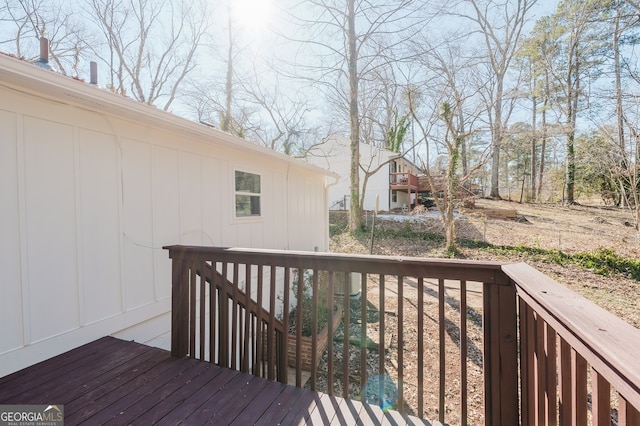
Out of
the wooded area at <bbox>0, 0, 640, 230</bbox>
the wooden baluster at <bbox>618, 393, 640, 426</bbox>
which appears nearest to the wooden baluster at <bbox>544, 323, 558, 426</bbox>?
the wooden baluster at <bbox>618, 393, 640, 426</bbox>

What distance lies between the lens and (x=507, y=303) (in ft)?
5.42

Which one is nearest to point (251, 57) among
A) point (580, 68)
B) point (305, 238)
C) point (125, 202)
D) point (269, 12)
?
point (269, 12)

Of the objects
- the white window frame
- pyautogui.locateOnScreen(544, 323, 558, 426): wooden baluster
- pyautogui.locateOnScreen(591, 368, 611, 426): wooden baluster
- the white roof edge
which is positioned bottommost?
pyautogui.locateOnScreen(544, 323, 558, 426): wooden baluster

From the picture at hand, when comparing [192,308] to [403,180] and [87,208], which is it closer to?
[87,208]

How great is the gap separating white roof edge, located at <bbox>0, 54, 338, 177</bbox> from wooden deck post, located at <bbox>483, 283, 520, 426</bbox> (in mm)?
3323

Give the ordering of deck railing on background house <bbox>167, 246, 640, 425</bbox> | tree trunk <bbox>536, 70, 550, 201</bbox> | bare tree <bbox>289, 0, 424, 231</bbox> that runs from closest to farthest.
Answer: deck railing on background house <bbox>167, 246, 640, 425</bbox> → bare tree <bbox>289, 0, 424, 231</bbox> → tree trunk <bbox>536, 70, 550, 201</bbox>

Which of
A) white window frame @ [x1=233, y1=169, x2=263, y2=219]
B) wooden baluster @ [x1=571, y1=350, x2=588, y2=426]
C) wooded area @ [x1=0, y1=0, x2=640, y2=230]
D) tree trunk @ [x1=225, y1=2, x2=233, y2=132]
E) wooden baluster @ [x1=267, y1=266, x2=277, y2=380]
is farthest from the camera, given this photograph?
tree trunk @ [x1=225, y1=2, x2=233, y2=132]

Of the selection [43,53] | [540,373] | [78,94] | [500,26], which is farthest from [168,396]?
[500,26]

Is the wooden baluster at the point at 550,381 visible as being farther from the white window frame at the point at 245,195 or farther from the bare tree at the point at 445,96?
the bare tree at the point at 445,96

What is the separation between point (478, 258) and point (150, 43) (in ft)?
53.8

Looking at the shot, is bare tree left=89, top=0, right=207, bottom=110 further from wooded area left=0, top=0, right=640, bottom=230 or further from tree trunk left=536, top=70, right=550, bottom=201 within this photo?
tree trunk left=536, top=70, right=550, bottom=201

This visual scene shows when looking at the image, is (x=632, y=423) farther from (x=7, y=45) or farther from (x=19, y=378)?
(x=7, y=45)

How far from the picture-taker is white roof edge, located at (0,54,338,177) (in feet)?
6.96

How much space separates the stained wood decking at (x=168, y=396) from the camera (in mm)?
1852
